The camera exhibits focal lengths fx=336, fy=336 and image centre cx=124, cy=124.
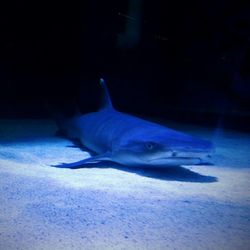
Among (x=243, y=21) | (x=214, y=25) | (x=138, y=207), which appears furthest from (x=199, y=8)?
(x=138, y=207)

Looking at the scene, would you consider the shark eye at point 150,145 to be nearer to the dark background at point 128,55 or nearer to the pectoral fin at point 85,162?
the pectoral fin at point 85,162

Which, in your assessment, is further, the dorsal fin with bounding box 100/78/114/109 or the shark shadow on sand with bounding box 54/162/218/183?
the dorsal fin with bounding box 100/78/114/109

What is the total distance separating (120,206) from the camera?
118 inches

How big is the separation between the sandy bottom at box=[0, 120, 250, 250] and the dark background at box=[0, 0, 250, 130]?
5721 mm

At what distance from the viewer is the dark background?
10.3m

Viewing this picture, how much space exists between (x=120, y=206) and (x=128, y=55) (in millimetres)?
8345

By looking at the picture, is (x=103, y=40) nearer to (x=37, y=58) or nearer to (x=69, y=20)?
(x=69, y=20)

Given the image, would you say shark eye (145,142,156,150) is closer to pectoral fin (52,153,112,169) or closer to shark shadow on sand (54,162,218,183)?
shark shadow on sand (54,162,218,183)

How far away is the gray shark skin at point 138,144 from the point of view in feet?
12.5

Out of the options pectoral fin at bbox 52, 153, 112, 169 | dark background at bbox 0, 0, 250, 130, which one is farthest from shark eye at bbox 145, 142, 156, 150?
dark background at bbox 0, 0, 250, 130

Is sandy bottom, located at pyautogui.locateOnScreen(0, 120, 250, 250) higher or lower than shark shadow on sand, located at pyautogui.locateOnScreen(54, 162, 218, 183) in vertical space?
lower

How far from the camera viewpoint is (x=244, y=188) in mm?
3768

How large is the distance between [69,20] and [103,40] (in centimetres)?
132

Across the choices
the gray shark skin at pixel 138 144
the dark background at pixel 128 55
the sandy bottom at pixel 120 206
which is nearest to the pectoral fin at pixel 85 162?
the gray shark skin at pixel 138 144
